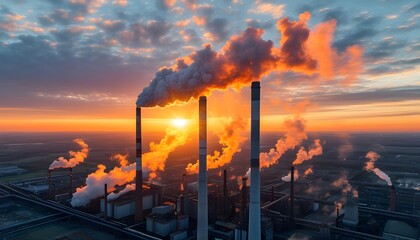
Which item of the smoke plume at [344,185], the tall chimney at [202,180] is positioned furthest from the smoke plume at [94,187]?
the smoke plume at [344,185]

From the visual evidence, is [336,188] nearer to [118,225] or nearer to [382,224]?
[382,224]

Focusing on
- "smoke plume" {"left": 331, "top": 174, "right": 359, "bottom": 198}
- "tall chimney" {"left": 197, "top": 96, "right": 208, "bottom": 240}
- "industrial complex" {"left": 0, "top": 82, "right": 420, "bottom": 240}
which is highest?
"tall chimney" {"left": 197, "top": 96, "right": 208, "bottom": 240}

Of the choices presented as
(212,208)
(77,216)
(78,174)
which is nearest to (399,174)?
(212,208)

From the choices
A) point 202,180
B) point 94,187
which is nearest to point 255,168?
point 202,180

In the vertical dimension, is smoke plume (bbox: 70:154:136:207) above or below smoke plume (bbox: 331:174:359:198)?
above

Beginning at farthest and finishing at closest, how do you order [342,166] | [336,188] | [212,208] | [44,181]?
[342,166] → [44,181] → [336,188] → [212,208]

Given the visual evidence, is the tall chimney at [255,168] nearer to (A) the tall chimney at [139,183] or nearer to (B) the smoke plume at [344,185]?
(A) the tall chimney at [139,183]

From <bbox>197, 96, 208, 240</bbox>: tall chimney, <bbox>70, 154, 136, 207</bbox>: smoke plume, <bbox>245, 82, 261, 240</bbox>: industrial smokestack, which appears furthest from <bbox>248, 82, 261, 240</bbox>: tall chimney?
<bbox>70, 154, 136, 207</bbox>: smoke plume

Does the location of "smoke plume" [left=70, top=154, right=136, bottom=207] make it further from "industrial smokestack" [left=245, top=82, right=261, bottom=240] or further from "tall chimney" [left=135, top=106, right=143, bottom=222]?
"industrial smokestack" [left=245, top=82, right=261, bottom=240]
